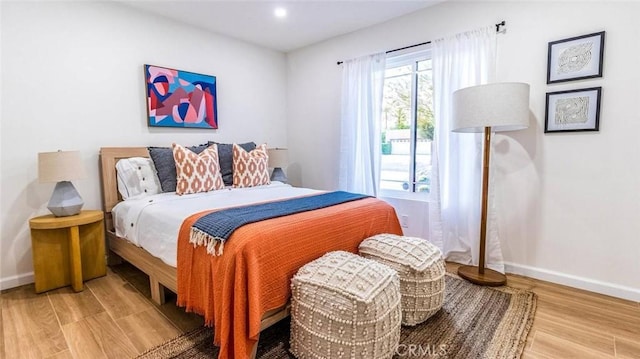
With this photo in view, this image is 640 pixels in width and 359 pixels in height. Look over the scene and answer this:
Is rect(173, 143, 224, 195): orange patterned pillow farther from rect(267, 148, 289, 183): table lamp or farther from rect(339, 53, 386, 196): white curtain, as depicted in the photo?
rect(339, 53, 386, 196): white curtain

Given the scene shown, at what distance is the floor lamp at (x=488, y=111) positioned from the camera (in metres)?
2.17

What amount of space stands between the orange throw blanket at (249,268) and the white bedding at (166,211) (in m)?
0.18

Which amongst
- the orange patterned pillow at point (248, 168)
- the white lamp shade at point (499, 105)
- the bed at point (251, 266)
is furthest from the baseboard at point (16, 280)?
the white lamp shade at point (499, 105)

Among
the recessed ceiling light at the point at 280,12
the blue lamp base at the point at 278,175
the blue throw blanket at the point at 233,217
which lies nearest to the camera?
the blue throw blanket at the point at 233,217

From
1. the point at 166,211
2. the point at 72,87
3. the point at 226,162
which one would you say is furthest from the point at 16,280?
the point at 226,162

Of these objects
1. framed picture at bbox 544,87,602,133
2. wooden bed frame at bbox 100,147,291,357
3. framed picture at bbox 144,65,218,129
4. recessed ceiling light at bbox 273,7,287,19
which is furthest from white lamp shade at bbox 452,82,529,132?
framed picture at bbox 144,65,218,129

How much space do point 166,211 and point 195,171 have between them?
0.70m

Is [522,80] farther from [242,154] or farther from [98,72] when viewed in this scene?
[98,72]

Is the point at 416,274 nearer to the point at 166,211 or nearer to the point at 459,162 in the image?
the point at 459,162

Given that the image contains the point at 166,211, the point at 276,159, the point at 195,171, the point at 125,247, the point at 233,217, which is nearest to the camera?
Result: the point at 233,217

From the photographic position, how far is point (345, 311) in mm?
1393

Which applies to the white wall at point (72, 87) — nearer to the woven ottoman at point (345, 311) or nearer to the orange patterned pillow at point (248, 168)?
the orange patterned pillow at point (248, 168)

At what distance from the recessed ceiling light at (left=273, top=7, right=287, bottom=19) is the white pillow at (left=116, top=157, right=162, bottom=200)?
1972 mm

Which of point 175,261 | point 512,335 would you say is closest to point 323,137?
point 175,261
